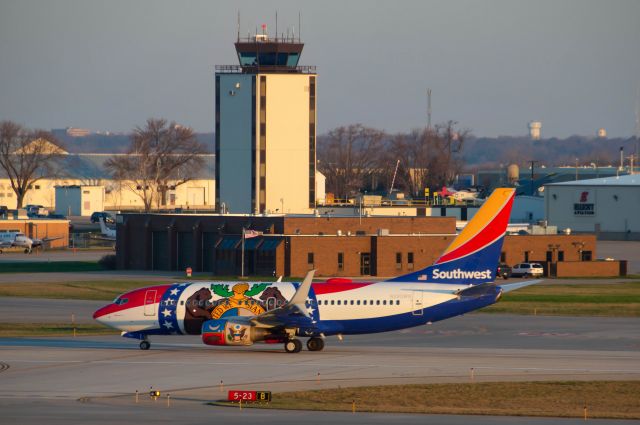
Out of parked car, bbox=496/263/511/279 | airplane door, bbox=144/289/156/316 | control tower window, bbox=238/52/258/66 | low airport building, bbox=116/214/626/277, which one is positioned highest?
control tower window, bbox=238/52/258/66

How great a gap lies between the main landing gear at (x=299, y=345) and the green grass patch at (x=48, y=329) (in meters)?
12.9

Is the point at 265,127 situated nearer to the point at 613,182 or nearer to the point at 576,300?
the point at 576,300

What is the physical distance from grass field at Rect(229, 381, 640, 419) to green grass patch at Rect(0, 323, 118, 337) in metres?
22.1

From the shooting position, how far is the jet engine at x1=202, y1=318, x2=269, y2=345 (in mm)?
47500

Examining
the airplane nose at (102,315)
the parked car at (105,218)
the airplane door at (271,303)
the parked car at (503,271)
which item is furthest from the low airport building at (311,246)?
the parked car at (105,218)

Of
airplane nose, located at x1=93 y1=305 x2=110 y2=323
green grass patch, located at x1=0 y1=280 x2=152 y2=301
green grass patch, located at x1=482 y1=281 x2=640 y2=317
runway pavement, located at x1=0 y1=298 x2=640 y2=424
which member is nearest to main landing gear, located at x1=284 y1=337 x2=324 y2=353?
runway pavement, located at x1=0 y1=298 x2=640 y2=424

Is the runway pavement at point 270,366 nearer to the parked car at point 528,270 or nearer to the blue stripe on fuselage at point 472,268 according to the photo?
the blue stripe on fuselage at point 472,268

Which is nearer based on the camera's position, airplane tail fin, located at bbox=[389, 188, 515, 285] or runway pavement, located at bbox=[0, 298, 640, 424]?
runway pavement, located at bbox=[0, 298, 640, 424]

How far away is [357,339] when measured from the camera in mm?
54750

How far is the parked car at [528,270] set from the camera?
3846 inches

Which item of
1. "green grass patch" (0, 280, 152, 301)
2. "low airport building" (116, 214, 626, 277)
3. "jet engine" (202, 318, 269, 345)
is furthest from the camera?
"low airport building" (116, 214, 626, 277)

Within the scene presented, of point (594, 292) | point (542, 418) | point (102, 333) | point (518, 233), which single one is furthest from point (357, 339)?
point (518, 233)

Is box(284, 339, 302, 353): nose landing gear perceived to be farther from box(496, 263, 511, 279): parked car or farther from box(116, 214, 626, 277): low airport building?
box(496, 263, 511, 279): parked car

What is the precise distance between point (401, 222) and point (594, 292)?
73.2 ft
